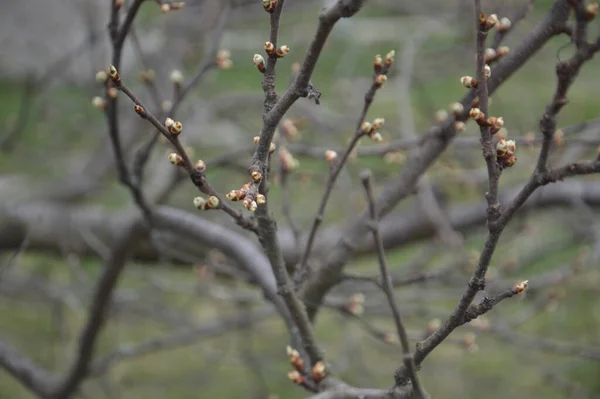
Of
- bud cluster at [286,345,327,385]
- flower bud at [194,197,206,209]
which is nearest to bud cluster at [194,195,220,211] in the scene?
flower bud at [194,197,206,209]

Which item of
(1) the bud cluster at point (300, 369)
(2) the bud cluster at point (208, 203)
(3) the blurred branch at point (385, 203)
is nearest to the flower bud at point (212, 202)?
(2) the bud cluster at point (208, 203)

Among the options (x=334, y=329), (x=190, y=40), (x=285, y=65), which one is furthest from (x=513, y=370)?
(x=285, y=65)

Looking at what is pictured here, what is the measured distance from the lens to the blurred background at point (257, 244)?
2.16m

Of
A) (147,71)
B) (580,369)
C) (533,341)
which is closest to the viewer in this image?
(147,71)

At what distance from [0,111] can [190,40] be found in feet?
8.74

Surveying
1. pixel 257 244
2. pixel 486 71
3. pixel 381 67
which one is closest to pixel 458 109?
pixel 381 67

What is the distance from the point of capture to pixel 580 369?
2846mm

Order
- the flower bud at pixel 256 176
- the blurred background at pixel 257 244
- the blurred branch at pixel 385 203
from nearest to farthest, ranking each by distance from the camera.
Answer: the flower bud at pixel 256 176 → the blurred branch at pixel 385 203 → the blurred background at pixel 257 244

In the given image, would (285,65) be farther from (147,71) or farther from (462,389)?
(147,71)

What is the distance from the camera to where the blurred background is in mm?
2156

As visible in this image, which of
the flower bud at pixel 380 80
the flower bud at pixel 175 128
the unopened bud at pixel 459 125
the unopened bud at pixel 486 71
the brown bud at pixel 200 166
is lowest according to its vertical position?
the brown bud at pixel 200 166

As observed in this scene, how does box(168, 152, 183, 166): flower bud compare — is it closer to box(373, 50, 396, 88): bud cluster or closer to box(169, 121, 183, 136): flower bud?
box(169, 121, 183, 136): flower bud

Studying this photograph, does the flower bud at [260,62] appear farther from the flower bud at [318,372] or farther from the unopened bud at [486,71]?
the flower bud at [318,372]

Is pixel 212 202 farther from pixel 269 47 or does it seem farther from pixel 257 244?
pixel 257 244
